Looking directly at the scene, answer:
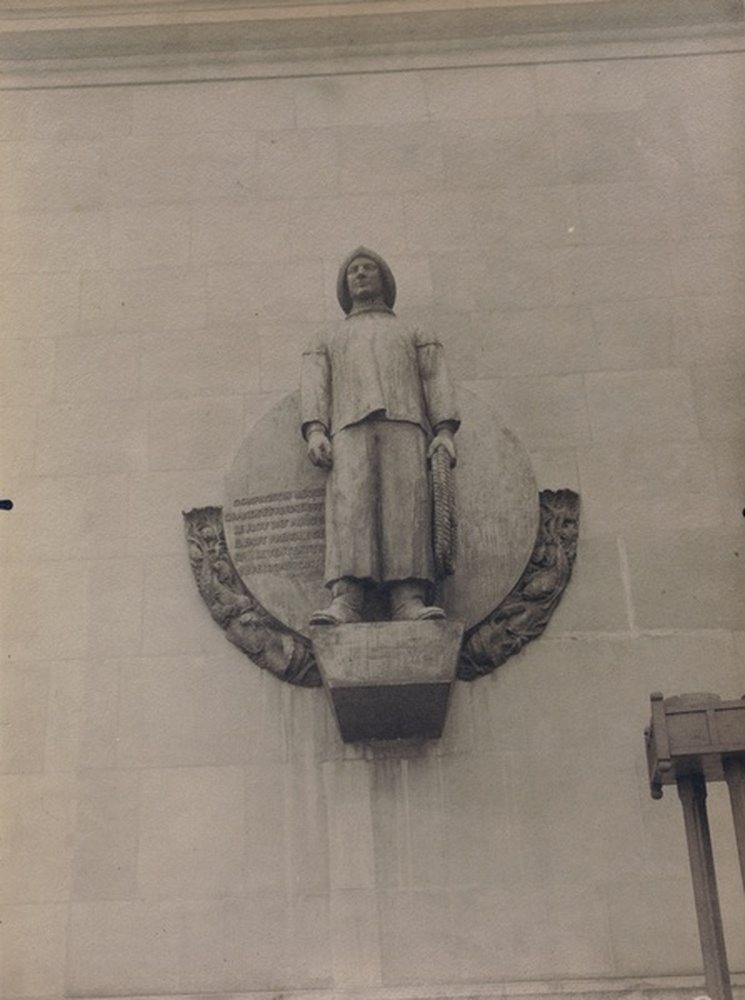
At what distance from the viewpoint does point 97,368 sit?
9000 mm

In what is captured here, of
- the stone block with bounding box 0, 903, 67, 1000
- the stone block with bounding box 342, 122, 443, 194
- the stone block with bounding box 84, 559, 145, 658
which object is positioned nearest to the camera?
the stone block with bounding box 0, 903, 67, 1000

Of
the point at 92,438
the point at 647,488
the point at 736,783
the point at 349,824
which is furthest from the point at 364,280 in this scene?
the point at 736,783

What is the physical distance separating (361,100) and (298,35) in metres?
0.72

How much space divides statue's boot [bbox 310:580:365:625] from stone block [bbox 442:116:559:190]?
10.8 feet

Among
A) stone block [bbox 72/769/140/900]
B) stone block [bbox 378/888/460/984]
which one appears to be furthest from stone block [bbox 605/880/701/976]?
stone block [bbox 72/769/140/900]

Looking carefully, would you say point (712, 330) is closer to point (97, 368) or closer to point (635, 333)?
point (635, 333)

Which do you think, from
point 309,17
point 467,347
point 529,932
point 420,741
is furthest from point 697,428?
point 309,17

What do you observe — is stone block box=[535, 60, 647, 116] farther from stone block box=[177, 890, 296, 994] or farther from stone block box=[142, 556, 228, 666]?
stone block box=[177, 890, 296, 994]

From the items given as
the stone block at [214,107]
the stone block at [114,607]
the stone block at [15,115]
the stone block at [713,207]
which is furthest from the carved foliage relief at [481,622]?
the stone block at [15,115]

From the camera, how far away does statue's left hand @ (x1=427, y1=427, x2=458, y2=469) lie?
7773mm

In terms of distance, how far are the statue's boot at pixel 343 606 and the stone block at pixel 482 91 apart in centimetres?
385

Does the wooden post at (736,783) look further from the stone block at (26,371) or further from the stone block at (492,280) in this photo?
the stone block at (26,371)

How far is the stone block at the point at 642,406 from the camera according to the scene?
28.4ft

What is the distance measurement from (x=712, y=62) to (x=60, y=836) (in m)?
6.72
